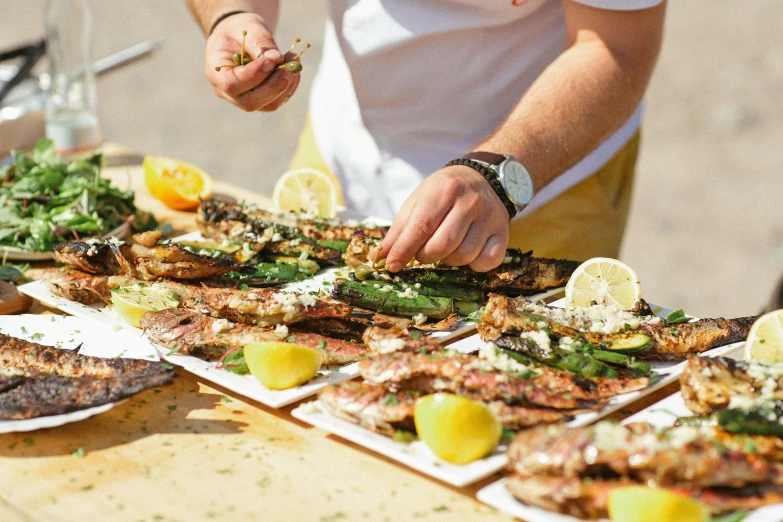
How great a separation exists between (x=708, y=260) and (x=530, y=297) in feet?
25.7

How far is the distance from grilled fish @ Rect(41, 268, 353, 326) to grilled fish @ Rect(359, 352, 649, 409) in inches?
26.0

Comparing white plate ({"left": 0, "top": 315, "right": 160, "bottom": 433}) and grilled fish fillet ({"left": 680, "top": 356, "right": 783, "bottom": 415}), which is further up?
white plate ({"left": 0, "top": 315, "right": 160, "bottom": 433})

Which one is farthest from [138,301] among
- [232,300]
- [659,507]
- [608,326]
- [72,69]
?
[72,69]

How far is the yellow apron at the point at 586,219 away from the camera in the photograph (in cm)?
518

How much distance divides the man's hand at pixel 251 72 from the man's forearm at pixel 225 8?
1.40 ft

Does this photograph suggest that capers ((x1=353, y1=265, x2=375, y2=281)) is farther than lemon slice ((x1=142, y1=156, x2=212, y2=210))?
No

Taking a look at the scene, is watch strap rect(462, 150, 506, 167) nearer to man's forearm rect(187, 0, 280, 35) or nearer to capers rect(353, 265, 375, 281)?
capers rect(353, 265, 375, 281)

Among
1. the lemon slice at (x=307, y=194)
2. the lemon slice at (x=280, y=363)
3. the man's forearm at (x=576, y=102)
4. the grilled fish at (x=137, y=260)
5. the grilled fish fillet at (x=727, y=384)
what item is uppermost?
the man's forearm at (x=576, y=102)

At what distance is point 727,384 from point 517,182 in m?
1.49

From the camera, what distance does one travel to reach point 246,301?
3.38 metres

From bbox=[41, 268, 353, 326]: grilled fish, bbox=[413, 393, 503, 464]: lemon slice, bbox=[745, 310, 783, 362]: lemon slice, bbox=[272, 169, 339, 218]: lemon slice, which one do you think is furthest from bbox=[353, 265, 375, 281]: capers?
bbox=[745, 310, 783, 362]: lemon slice

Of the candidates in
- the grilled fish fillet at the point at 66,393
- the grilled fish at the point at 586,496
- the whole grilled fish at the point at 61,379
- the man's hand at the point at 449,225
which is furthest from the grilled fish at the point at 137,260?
the grilled fish at the point at 586,496

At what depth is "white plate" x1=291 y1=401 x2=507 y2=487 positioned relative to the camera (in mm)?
2410

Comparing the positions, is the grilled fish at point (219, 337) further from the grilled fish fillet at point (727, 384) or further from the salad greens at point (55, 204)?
the salad greens at point (55, 204)
